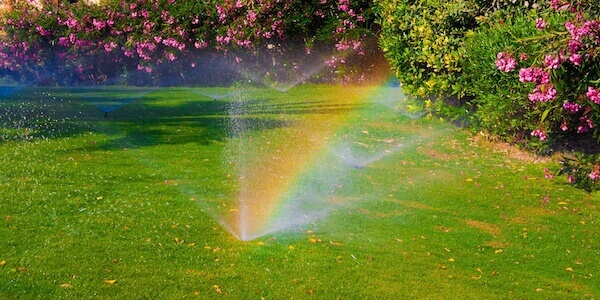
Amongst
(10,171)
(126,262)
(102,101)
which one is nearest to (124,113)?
(102,101)

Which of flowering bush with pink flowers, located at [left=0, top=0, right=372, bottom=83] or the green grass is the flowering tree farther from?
flowering bush with pink flowers, located at [left=0, top=0, right=372, bottom=83]

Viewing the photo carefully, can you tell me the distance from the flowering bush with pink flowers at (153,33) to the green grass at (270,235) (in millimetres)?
8573

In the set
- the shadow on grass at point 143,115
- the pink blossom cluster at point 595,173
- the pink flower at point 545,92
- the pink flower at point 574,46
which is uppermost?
the pink flower at point 574,46

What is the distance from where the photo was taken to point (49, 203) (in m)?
10.0

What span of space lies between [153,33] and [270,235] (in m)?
18.1

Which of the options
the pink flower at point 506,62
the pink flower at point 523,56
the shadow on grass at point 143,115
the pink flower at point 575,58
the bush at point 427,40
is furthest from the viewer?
the shadow on grass at point 143,115

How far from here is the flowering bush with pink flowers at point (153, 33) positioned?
2434 centimetres

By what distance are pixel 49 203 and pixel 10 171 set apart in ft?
6.95

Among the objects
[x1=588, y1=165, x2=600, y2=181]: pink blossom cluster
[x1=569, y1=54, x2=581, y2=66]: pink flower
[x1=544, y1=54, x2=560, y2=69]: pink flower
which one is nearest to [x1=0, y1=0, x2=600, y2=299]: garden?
[x1=544, y1=54, x2=560, y2=69]: pink flower

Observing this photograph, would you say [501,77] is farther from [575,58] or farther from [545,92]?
[575,58]

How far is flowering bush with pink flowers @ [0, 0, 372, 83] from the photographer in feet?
79.9

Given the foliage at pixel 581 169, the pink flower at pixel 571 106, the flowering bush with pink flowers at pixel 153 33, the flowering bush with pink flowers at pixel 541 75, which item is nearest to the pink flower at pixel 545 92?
the flowering bush with pink flowers at pixel 541 75

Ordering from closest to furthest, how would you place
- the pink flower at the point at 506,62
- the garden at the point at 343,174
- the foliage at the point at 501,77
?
the garden at the point at 343,174
the pink flower at the point at 506,62
the foliage at the point at 501,77

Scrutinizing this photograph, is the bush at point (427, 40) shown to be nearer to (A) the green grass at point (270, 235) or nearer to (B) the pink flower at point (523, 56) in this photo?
(A) the green grass at point (270, 235)
